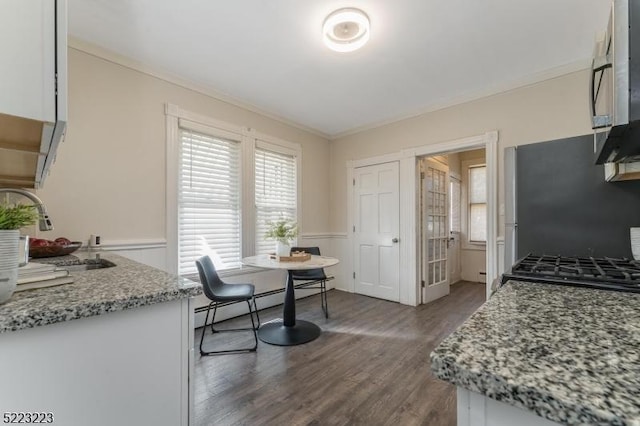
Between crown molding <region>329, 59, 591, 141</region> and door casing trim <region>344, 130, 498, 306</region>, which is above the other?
crown molding <region>329, 59, 591, 141</region>

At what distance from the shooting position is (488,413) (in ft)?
1.43

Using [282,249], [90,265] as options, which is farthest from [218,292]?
[90,265]

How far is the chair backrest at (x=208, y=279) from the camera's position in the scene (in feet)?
7.95

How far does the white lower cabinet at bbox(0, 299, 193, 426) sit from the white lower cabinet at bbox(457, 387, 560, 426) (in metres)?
0.92

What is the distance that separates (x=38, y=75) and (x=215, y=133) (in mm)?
2455

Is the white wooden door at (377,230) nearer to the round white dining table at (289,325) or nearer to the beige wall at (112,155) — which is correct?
the round white dining table at (289,325)

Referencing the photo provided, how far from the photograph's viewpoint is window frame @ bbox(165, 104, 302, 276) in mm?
2795

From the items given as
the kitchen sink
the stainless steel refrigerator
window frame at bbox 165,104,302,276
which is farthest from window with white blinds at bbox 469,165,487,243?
the kitchen sink

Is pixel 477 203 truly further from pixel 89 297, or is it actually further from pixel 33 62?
pixel 33 62

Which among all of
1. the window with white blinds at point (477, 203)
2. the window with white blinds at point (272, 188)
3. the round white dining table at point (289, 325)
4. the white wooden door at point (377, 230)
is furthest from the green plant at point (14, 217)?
the window with white blinds at point (477, 203)

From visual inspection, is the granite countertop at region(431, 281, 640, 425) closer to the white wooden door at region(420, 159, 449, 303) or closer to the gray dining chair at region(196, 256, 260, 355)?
the gray dining chair at region(196, 256, 260, 355)

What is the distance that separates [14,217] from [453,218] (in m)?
5.67

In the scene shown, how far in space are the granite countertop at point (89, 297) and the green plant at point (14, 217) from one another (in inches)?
8.7

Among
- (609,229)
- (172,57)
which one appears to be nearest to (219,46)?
(172,57)
